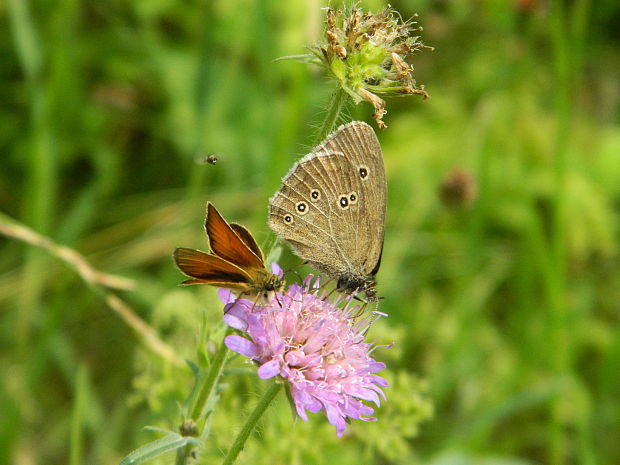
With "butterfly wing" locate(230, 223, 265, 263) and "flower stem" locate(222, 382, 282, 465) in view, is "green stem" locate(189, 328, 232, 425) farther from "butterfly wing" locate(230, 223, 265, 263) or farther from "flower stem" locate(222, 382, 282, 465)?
"butterfly wing" locate(230, 223, 265, 263)

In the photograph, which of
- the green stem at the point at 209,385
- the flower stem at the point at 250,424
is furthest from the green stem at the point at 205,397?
the flower stem at the point at 250,424

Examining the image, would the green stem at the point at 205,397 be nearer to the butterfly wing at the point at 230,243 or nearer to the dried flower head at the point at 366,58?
the butterfly wing at the point at 230,243

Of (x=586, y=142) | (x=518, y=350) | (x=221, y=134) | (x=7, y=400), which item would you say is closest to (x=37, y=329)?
(x=7, y=400)

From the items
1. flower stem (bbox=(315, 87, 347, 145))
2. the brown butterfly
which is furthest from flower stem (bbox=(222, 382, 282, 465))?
flower stem (bbox=(315, 87, 347, 145))

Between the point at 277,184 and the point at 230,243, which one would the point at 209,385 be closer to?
the point at 230,243

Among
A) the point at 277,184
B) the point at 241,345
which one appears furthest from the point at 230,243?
the point at 277,184

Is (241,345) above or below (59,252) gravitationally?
above
